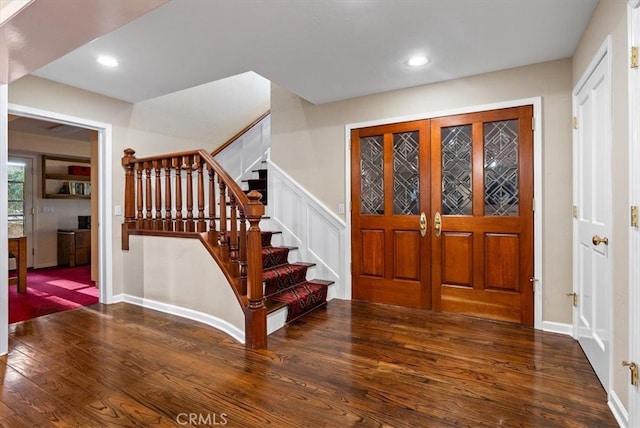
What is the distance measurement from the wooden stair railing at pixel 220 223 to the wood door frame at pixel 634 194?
2172 mm

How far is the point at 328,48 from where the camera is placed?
2.68 metres

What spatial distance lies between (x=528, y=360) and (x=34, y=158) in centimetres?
788

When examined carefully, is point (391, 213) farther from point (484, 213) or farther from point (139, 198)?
point (139, 198)

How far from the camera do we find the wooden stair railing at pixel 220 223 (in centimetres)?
264

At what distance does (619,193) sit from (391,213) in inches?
82.4

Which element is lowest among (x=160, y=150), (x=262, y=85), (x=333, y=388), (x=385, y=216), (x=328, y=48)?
(x=333, y=388)

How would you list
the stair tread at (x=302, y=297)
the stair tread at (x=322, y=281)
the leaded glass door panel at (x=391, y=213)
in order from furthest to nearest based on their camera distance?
the stair tread at (x=322, y=281), the leaded glass door panel at (x=391, y=213), the stair tread at (x=302, y=297)

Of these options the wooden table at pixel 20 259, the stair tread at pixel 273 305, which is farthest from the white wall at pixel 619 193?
the wooden table at pixel 20 259

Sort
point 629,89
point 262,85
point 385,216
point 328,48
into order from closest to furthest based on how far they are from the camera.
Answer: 1. point 629,89
2. point 328,48
3. point 385,216
4. point 262,85

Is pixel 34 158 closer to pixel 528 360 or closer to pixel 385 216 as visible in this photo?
pixel 385 216

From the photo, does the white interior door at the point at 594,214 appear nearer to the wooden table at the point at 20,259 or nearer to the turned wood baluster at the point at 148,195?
the turned wood baluster at the point at 148,195

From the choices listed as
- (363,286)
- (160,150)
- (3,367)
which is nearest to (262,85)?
(160,150)

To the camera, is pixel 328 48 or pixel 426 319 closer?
pixel 328 48

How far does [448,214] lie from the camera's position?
3393 millimetres
